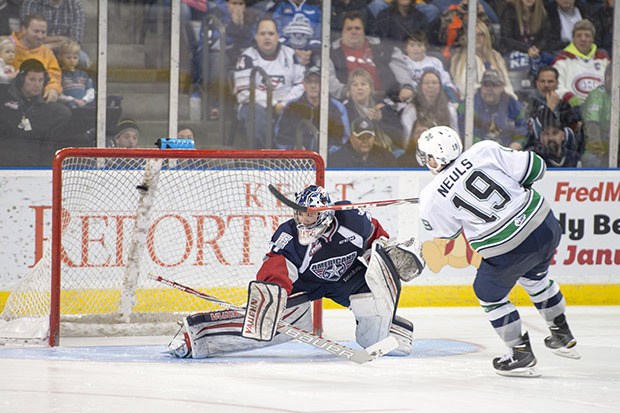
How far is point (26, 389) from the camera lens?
4414 millimetres

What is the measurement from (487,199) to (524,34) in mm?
3668

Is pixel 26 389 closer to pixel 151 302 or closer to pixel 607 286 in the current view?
pixel 151 302

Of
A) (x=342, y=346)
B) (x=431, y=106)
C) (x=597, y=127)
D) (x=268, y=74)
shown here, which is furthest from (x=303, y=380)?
(x=597, y=127)

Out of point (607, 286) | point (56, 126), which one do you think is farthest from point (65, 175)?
point (607, 286)

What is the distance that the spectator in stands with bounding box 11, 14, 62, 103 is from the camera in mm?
7043

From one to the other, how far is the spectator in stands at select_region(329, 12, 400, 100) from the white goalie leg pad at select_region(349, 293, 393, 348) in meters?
2.71

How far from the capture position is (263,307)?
497cm

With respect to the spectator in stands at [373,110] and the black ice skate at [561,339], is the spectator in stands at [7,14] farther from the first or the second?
the black ice skate at [561,339]

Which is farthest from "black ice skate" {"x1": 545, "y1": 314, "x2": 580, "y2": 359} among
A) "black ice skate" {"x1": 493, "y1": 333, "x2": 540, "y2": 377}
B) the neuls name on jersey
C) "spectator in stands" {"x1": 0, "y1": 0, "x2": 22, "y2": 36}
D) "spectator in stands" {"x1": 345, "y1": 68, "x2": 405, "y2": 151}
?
"spectator in stands" {"x1": 0, "y1": 0, "x2": 22, "y2": 36}

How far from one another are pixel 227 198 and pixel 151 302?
2.32 ft

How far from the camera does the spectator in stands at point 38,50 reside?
7.04 meters

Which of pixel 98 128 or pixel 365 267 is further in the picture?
pixel 98 128

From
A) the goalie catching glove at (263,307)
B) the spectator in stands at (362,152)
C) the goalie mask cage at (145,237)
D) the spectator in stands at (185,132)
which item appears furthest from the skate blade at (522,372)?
the spectator in stands at (185,132)

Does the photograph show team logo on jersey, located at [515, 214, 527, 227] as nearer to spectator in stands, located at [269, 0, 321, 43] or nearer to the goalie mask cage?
the goalie mask cage
